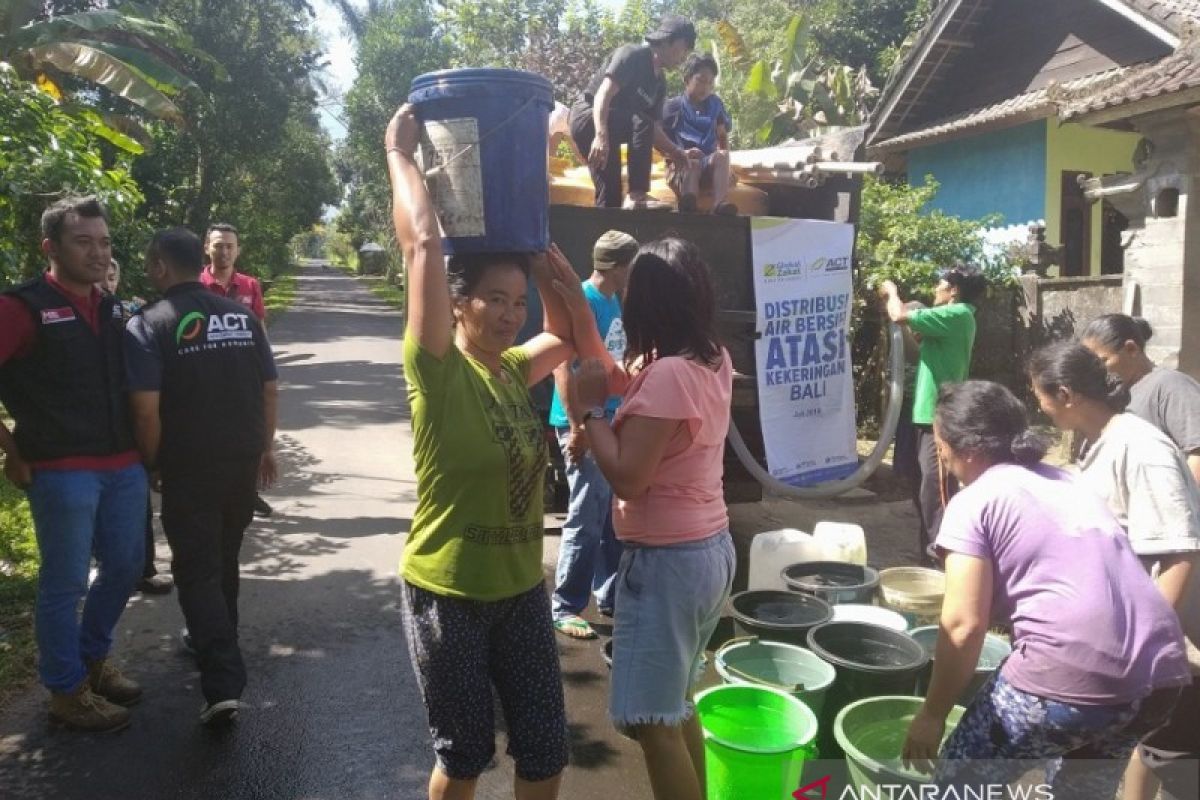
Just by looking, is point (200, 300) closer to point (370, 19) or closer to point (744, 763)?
point (744, 763)

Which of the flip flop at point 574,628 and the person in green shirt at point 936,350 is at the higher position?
the person in green shirt at point 936,350

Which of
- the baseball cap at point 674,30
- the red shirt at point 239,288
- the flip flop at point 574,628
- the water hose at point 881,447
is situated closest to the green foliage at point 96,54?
the red shirt at point 239,288

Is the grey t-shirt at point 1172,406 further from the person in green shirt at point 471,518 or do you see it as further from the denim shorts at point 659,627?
the person in green shirt at point 471,518

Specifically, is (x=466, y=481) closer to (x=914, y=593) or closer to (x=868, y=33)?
(x=914, y=593)

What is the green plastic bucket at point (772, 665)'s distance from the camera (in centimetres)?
307

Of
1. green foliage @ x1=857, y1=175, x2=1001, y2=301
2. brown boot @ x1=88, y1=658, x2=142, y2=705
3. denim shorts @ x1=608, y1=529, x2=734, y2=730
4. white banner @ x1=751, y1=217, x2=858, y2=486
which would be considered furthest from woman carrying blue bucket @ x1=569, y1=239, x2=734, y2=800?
green foliage @ x1=857, y1=175, x2=1001, y2=301

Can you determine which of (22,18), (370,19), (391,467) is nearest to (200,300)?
(391,467)

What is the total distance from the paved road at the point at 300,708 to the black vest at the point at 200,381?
104cm

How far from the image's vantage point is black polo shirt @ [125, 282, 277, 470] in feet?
10.3

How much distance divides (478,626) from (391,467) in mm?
5957

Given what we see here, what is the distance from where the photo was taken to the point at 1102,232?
11.9 metres

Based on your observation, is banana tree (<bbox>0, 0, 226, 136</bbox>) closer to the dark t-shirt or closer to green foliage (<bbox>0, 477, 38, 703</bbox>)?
green foliage (<bbox>0, 477, 38, 703</bbox>)

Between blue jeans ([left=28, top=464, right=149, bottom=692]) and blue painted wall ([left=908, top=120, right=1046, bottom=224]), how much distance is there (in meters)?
11.6

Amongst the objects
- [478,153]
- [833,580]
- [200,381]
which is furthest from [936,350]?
[200,381]
